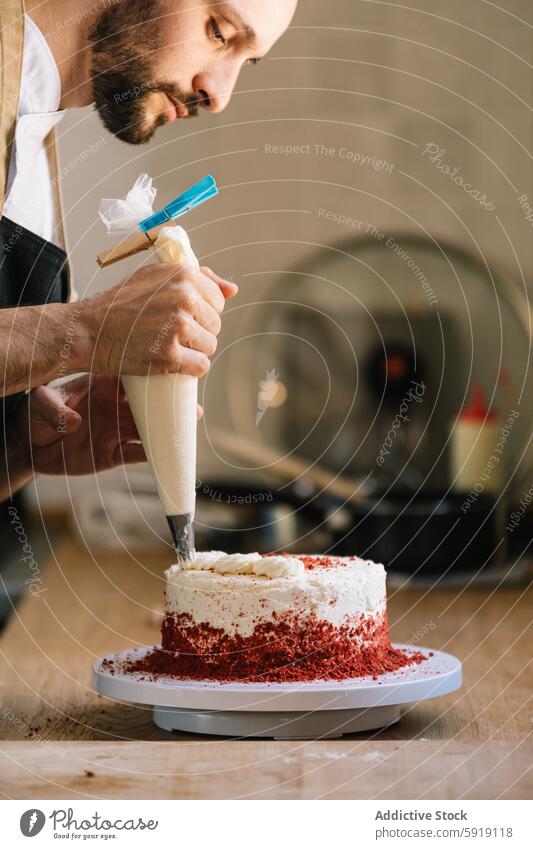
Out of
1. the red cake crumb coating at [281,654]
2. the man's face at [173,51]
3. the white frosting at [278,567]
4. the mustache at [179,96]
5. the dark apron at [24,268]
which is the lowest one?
the red cake crumb coating at [281,654]

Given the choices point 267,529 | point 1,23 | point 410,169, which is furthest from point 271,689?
point 410,169

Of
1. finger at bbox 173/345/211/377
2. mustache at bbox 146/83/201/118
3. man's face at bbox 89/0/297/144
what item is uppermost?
man's face at bbox 89/0/297/144

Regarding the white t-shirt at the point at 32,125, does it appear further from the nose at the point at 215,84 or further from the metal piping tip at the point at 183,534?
the metal piping tip at the point at 183,534

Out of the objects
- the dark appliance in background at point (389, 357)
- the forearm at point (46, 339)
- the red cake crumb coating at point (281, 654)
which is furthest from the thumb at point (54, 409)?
the dark appliance in background at point (389, 357)

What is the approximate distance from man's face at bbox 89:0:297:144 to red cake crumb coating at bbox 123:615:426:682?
47cm

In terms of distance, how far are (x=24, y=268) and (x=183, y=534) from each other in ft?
1.07

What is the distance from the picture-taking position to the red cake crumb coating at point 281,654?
62 centimetres

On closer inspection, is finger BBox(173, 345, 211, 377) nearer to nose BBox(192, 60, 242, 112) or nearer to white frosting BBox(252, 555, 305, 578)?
white frosting BBox(252, 555, 305, 578)

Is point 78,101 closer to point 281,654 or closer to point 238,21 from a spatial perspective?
point 238,21

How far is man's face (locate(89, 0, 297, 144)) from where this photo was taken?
2.78 feet

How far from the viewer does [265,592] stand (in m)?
0.63

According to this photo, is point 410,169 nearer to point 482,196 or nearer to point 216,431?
point 482,196

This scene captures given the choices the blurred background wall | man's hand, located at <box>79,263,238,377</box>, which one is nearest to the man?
man's hand, located at <box>79,263,238,377</box>

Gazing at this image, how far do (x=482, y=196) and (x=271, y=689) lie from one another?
144 centimetres
